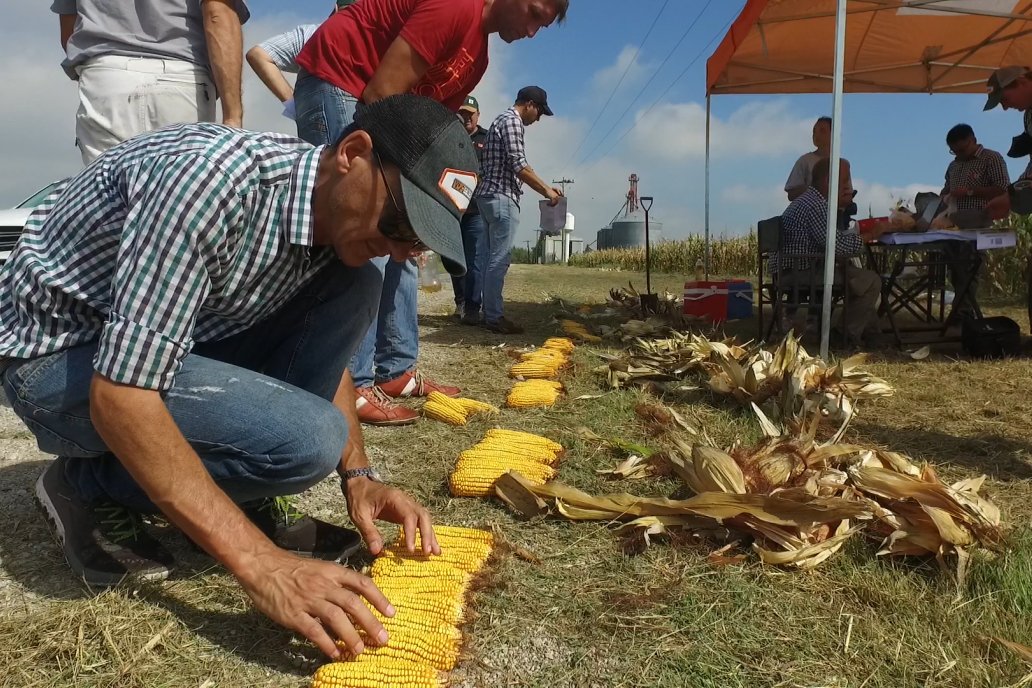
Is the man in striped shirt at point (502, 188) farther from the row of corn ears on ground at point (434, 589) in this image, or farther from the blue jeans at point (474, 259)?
the row of corn ears on ground at point (434, 589)

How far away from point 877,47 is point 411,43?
25.3 feet

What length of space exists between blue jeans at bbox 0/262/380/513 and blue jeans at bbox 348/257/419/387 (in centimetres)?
130

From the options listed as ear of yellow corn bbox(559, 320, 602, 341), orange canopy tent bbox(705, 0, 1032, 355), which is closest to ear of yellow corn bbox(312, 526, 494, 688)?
ear of yellow corn bbox(559, 320, 602, 341)

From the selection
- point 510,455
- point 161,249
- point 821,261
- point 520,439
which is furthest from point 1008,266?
point 161,249

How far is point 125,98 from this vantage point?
8.16ft

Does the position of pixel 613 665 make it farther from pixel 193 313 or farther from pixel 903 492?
pixel 193 313

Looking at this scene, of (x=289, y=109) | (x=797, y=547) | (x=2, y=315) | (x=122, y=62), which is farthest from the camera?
(x=289, y=109)

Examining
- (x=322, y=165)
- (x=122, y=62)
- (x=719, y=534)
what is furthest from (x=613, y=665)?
(x=122, y=62)

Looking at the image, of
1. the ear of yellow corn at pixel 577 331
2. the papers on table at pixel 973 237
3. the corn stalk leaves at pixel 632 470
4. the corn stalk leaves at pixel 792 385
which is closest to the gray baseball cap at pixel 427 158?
the corn stalk leaves at pixel 632 470

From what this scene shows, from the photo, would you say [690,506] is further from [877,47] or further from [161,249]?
[877,47]

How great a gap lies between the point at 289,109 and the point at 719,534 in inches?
110

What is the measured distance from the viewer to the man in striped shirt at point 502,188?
19.6 feet

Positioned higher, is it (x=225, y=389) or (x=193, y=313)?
(x=193, y=313)

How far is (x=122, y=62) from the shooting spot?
98.4 inches
